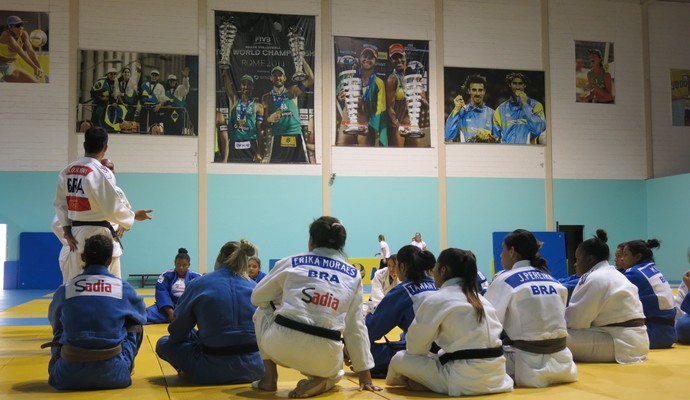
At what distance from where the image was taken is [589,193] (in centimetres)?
2097

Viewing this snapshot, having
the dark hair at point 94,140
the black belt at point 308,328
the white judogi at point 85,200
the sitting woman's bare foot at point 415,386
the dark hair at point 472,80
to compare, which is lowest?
the sitting woman's bare foot at point 415,386

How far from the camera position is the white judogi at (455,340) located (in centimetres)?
406

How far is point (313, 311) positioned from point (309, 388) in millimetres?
500

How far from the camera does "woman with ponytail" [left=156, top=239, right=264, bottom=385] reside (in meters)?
4.49

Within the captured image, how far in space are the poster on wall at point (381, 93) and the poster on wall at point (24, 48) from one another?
26.8ft

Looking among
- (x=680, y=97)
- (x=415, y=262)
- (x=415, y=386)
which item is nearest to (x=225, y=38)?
(x=680, y=97)

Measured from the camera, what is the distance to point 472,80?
66.4 ft

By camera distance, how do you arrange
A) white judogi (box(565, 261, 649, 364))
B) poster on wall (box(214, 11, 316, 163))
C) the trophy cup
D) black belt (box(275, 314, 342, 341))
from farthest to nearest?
the trophy cup → poster on wall (box(214, 11, 316, 163)) → white judogi (box(565, 261, 649, 364)) → black belt (box(275, 314, 342, 341))

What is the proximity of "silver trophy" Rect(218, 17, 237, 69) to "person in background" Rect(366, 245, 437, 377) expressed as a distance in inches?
590

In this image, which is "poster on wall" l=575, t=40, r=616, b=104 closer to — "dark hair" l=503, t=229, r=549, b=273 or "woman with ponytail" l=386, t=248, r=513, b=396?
"dark hair" l=503, t=229, r=549, b=273

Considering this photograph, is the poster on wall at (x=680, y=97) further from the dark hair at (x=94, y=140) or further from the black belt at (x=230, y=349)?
the black belt at (x=230, y=349)

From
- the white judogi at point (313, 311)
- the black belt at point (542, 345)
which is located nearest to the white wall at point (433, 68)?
the white judogi at point (313, 311)

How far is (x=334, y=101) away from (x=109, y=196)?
14148 millimetres

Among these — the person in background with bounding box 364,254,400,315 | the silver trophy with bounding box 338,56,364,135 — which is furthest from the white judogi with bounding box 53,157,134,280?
the silver trophy with bounding box 338,56,364,135
